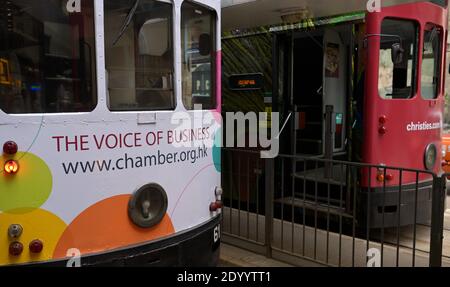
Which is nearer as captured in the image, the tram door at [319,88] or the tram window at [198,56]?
the tram window at [198,56]

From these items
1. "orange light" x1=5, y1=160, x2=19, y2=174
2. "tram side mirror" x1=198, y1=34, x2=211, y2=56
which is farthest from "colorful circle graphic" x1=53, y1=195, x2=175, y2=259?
"tram side mirror" x1=198, y1=34, x2=211, y2=56

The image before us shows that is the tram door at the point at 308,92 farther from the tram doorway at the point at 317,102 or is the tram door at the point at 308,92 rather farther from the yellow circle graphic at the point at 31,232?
the yellow circle graphic at the point at 31,232

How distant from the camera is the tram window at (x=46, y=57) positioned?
2.51m

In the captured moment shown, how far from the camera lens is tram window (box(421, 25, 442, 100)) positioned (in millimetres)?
5418

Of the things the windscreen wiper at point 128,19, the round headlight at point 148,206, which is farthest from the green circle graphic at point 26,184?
the windscreen wiper at point 128,19

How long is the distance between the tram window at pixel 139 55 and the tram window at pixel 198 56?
0.52 feet

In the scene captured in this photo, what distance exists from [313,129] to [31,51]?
15.3ft

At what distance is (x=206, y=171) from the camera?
3590 mm

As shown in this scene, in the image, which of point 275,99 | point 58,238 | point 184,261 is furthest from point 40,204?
point 275,99

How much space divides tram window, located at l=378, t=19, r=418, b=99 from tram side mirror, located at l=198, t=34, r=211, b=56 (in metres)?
2.22

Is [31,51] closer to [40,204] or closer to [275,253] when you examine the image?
[40,204]

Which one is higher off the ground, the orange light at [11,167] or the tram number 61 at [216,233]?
the orange light at [11,167]

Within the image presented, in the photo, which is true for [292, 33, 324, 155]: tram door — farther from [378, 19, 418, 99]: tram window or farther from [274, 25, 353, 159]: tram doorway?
[378, 19, 418, 99]: tram window

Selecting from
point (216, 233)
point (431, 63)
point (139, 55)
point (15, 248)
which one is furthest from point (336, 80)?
point (15, 248)
